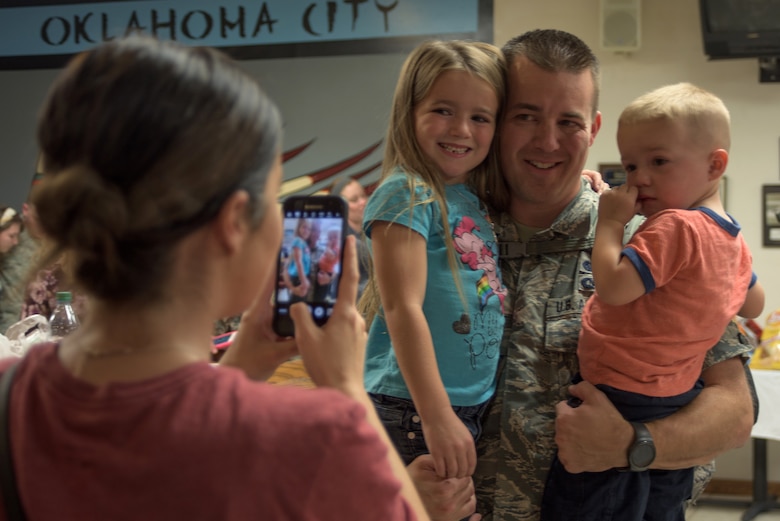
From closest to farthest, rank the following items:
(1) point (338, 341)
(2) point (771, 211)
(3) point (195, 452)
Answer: (3) point (195, 452) < (1) point (338, 341) < (2) point (771, 211)

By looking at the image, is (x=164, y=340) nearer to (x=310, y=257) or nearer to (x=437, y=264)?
(x=310, y=257)

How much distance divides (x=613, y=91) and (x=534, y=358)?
424 cm

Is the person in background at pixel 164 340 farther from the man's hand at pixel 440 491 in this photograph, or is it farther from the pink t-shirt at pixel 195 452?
the man's hand at pixel 440 491

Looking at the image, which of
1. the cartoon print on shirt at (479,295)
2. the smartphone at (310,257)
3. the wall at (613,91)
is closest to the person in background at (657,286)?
the cartoon print on shirt at (479,295)

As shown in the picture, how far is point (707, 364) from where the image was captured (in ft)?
5.79

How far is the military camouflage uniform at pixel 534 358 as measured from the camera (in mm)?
1715

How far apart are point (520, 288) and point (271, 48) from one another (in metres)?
4.28

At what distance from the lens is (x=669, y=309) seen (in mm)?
1616

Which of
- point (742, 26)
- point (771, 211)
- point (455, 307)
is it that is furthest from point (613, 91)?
point (455, 307)

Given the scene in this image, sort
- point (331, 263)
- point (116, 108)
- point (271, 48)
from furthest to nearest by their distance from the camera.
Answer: point (271, 48)
point (331, 263)
point (116, 108)

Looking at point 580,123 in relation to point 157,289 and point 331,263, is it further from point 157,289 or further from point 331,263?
point 157,289

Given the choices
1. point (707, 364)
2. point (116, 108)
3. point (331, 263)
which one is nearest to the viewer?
point (116, 108)

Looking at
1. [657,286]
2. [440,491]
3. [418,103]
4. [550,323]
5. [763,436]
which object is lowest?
[763,436]

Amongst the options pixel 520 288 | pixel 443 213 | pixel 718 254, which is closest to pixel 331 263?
pixel 443 213
